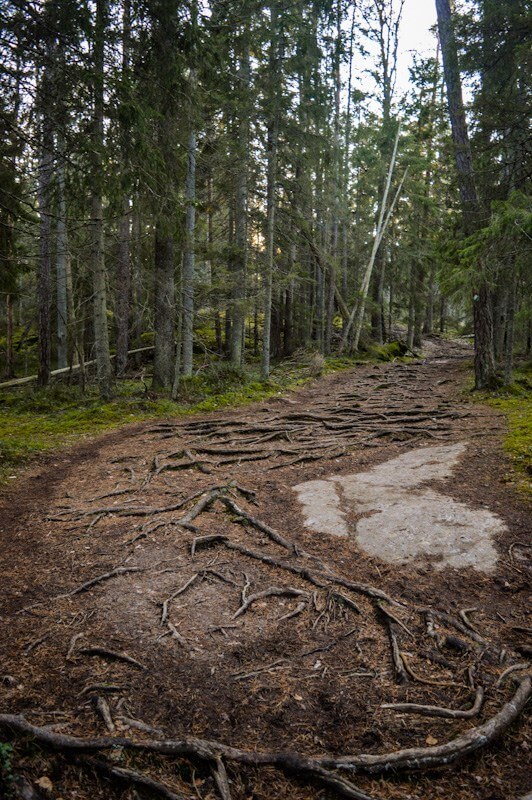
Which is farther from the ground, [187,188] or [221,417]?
[187,188]

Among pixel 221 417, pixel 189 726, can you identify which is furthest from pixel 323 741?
pixel 221 417

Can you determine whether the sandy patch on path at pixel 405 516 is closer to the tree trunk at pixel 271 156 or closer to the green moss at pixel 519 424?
the green moss at pixel 519 424

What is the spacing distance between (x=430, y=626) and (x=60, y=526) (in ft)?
13.9

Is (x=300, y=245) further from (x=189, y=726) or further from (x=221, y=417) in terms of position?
(x=189, y=726)

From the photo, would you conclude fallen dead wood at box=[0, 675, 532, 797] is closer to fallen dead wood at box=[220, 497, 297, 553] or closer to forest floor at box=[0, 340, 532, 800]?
forest floor at box=[0, 340, 532, 800]

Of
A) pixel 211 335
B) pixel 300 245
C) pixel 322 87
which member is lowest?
pixel 211 335

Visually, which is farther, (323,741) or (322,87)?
(322,87)

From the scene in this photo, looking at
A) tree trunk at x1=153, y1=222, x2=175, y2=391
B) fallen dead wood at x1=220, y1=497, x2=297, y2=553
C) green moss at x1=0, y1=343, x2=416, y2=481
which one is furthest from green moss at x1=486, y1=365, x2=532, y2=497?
tree trunk at x1=153, y1=222, x2=175, y2=391

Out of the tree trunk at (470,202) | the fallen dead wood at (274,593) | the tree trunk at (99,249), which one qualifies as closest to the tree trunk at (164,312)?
the tree trunk at (99,249)

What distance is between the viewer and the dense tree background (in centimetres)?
759

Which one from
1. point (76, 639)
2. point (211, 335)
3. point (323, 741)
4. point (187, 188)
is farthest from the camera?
point (211, 335)

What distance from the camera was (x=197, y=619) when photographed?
376cm

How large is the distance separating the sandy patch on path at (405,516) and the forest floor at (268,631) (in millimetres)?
28

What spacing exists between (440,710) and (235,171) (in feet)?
49.7
